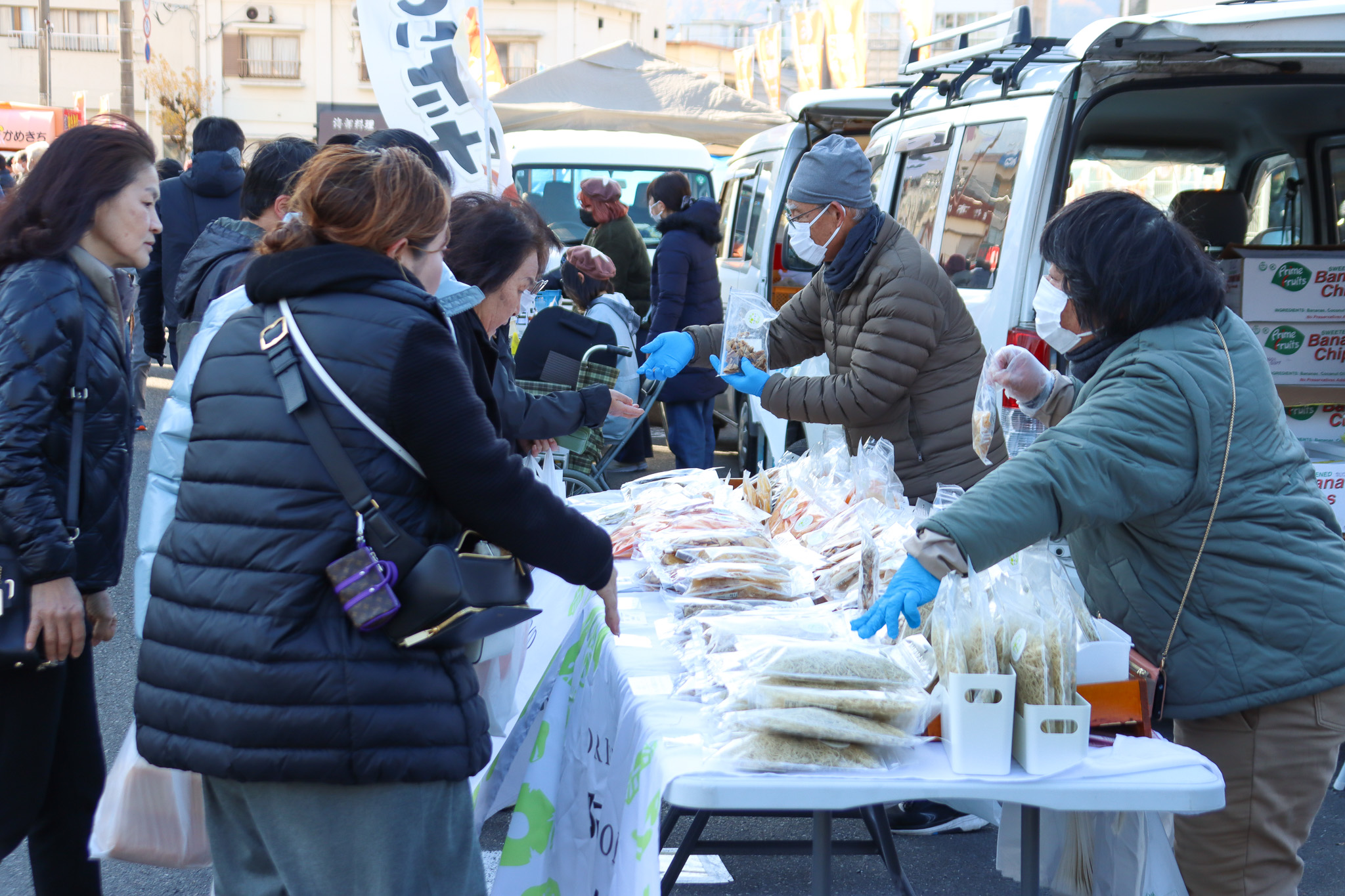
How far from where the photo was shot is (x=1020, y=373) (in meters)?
2.68

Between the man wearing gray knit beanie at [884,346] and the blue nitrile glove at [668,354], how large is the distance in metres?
0.29

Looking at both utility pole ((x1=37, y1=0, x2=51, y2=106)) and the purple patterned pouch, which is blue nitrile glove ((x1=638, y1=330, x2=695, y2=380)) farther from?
utility pole ((x1=37, y1=0, x2=51, y2=106))

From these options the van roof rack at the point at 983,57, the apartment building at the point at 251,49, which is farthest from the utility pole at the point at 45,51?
the van roof rack at the point at 983,57

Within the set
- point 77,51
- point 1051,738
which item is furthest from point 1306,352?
point 77,51

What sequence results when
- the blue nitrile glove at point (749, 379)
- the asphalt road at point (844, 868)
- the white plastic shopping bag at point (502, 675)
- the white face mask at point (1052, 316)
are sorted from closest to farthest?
the white plastic shopping bag at point (502, 675) < the white face mask at point (1052, 316) < the asphalt road at point (844, 868) < the blue nitrile glove at point (749, 379)

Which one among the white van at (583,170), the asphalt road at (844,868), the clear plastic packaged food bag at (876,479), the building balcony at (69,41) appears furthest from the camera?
the building balcony at (69,41)

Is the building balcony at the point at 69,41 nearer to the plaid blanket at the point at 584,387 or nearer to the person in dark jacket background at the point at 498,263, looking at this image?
the plaid blanket at the point at 584,387

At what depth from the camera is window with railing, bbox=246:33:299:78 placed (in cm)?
3534

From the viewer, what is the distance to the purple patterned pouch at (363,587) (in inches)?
65.8

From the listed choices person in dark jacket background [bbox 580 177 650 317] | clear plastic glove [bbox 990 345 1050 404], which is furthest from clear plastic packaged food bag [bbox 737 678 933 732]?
person in dark jacket background [bbox 580 177 650 317]

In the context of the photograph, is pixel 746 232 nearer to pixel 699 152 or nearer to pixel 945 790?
pixel 699 152

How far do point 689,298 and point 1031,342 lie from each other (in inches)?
149

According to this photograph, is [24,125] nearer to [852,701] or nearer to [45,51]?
[45,51]

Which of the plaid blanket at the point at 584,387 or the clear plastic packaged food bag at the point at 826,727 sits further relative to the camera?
the plaid blanket at the point at 584,387
